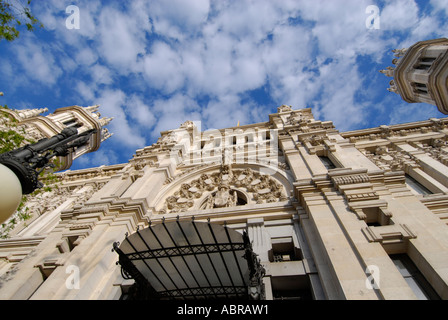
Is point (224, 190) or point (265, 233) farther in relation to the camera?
point (224, 190)

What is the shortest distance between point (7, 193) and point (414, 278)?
9.48 m

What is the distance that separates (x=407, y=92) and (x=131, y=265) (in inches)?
1546

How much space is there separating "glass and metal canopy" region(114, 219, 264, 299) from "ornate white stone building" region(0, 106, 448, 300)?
42 millimetres

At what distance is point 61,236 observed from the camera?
10.9m

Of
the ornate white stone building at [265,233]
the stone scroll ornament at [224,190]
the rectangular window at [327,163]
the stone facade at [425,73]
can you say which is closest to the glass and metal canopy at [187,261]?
the ornate white stone building at [265,233]

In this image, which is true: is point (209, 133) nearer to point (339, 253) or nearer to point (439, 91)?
point (339, 253)

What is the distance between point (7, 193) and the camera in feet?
13.4

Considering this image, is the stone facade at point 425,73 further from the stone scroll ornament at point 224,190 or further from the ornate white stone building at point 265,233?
the stone scroll ornament at point 224,190

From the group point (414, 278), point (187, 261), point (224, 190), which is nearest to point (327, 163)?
point (224, 190)

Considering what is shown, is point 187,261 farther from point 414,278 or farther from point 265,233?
point 414,278

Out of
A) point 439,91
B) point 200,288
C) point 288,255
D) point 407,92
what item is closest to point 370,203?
point 288,255

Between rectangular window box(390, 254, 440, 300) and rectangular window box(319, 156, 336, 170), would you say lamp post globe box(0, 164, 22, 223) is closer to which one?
rectangular window box(390, 254, 440, 300)

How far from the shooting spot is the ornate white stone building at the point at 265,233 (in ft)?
23.4

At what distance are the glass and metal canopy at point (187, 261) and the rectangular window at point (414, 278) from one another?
13.0 ft
